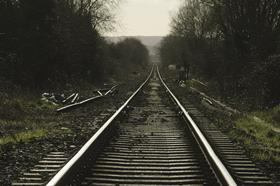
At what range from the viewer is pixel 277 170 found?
20.5ft

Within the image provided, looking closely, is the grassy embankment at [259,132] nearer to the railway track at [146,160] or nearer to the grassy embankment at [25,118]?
the railway track at [146,160]

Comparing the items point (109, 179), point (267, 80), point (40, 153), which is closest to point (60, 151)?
point (40, 153)

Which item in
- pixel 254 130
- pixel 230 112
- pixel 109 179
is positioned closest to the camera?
pixel 109 179

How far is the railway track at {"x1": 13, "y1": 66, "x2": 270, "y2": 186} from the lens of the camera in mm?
5229

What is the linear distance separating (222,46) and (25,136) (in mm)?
19594

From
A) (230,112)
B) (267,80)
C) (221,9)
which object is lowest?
(230,112)

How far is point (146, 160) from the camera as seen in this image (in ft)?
21.3

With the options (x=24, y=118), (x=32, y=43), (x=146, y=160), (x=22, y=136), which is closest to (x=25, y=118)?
(x=24, y=118)

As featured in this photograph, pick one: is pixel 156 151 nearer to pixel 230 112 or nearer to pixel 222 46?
pixel 230 112

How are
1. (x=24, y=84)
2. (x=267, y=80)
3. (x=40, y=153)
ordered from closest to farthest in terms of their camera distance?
(x=40, y=153)
(x=267, y=80)
(x=24, y=84)

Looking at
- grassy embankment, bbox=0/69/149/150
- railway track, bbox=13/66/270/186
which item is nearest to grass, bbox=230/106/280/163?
railway track, bbox=13/66/270/186

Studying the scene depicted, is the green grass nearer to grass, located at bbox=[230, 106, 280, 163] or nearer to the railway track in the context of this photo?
the railway track

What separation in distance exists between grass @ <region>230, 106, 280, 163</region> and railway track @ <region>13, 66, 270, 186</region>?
0.73m

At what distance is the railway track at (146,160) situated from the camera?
17.2 feet
